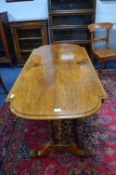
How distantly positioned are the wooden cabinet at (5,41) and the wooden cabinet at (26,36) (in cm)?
15

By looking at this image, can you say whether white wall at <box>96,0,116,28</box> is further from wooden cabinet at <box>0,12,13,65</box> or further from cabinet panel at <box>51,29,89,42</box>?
wooden cabinet at <box>0,12,13,65</box>

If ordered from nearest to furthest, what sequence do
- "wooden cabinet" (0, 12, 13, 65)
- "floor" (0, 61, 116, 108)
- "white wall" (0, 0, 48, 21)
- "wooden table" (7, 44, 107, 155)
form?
"wooden table" (7, 44, 107, 155) < "floor" (0, 61, 116, 108) < "wooden cabinet" (0, 12, 13, 65) < "white wall" (0, 0, 48, 21)

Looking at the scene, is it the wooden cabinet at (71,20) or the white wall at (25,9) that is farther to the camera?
the white wall at (25,9)

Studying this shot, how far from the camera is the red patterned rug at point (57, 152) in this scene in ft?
4.53

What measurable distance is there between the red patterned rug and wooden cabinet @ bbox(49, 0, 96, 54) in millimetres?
1709

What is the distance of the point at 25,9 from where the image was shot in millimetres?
3230

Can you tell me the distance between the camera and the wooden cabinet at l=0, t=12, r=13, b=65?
303cm

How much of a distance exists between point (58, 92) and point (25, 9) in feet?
8.68

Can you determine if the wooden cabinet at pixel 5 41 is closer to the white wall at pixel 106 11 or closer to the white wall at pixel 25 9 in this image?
the white wall at pixel 25 9

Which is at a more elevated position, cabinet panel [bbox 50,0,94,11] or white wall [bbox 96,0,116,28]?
cabinet panel [bbox 50,0,94,11]

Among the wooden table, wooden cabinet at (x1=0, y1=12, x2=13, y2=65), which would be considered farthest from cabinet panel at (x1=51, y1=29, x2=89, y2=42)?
the wooden table

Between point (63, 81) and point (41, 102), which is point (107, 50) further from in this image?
point (41, 102)

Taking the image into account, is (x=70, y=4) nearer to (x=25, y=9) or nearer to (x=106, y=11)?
(x=106, y=11)

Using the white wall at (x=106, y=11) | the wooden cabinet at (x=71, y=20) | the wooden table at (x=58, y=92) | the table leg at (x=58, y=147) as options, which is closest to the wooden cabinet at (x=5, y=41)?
the wooden cabinet at (x=71, y=20)
